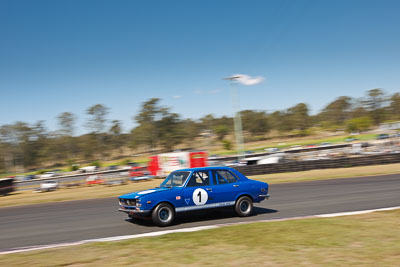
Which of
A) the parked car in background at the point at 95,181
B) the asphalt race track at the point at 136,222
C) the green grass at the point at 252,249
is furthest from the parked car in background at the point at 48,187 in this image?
the green grass at the point at 252,249

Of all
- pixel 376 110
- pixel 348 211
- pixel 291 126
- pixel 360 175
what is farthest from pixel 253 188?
pixel 376 110

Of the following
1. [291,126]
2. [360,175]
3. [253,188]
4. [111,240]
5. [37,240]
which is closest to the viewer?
[111,240]

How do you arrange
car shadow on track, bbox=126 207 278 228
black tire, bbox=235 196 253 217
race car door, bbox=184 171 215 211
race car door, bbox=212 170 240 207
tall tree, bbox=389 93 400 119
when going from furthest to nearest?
tall tree, bbox=389 93 400 119
black tire, bbox=235 196 253 217
race car door, bbox=212 170 240 207
car shadow on track, bbox=126 207 278 228
race car door, bbox=184 171 215 211

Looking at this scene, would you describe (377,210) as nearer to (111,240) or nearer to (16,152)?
(111,240)

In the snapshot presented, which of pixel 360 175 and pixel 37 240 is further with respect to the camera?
pixel 360 175

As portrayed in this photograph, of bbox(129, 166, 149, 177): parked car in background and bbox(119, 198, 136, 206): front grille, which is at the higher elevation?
bbox(129, 166, 149, 177): parked car in background

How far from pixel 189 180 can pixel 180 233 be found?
1.89 m

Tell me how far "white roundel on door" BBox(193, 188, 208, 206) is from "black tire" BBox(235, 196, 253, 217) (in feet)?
3.48

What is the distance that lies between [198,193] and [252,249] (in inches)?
132

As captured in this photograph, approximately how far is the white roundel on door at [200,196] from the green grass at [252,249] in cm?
151

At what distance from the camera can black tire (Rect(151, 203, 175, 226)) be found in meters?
8.73

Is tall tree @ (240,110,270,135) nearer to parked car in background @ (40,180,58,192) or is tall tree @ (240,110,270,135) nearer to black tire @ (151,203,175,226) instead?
parked car in background @ (40,180,58,192)

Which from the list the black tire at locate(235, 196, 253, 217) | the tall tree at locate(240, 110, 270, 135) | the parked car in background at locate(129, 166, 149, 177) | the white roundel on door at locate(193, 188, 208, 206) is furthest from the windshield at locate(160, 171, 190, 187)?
the tall tree at locate(240, 110, 270, 135)

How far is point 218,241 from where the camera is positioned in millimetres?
6785
